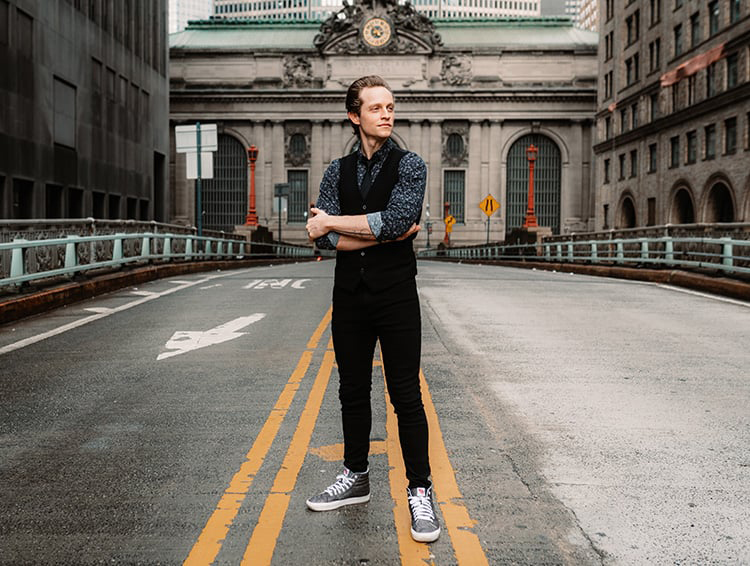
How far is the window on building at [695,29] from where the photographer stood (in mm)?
48000

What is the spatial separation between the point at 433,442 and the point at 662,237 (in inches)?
775

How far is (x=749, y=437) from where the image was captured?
241 inches

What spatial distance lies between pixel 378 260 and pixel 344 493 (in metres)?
1.24

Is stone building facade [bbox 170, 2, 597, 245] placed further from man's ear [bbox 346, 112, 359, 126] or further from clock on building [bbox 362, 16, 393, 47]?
man's ear [bbox 346, 112, 359, 126]

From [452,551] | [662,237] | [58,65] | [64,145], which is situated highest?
[58,65]

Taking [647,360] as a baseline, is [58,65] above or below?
above

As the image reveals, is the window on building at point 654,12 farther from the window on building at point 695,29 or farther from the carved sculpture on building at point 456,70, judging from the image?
the carved sculpture on building at point 456,70

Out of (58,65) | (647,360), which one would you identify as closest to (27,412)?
(647,360)

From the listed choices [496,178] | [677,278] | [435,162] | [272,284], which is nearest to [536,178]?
[496,178]

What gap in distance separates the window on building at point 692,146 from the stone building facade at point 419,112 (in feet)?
110

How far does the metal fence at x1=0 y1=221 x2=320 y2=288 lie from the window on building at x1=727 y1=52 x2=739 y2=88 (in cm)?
2769

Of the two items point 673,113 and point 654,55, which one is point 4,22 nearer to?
point 673,113

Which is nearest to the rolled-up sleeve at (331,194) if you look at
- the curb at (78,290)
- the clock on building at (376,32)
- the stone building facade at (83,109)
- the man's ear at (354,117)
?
the man's ear at (354,117)

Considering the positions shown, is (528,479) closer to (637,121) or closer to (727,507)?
(727,507)
